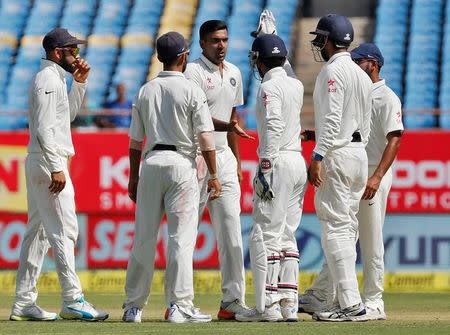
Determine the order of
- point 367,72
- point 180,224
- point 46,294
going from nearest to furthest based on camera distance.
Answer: point 180,224 → point 367,72 → point 46,294

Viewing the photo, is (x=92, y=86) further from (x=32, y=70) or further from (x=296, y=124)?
(x=296, y=124)

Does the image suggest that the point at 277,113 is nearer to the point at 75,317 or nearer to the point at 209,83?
the point at 209,83

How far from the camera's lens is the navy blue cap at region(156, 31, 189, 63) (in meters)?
10.9

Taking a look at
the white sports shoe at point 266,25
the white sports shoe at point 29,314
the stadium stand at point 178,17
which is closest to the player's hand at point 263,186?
the white sports shoe at point 266,25

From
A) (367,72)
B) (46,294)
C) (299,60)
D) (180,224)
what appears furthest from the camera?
(299,60)

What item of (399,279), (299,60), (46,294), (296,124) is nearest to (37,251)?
(296,124)

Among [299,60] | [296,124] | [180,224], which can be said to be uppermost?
[299,60]

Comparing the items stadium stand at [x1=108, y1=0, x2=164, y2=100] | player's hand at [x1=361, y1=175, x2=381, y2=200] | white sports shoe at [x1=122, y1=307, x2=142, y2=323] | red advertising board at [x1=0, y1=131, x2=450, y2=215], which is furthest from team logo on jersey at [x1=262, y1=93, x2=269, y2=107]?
stadium stand at [x1=108, y1=0, x2=164, y2=100]

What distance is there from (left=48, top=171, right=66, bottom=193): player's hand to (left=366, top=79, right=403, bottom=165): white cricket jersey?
2754 mm

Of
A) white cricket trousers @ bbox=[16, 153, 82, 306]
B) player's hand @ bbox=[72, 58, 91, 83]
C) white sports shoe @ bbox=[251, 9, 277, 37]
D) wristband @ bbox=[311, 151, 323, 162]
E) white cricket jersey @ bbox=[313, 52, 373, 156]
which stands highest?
white sports shoe @ bbox=[251, 9, 277, 37]

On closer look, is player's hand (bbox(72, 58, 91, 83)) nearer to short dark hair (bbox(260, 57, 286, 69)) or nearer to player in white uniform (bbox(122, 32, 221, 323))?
player in white uniform (bbox(122, 32, 221, 323))

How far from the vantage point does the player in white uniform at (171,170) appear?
1090 centimetres

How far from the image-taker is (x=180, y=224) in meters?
11.0

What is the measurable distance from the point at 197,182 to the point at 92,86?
41.5ft
